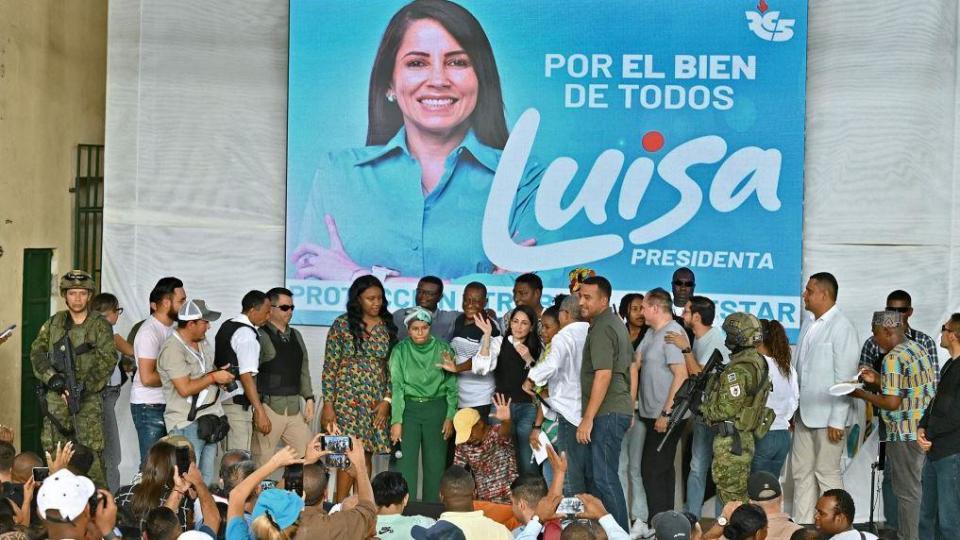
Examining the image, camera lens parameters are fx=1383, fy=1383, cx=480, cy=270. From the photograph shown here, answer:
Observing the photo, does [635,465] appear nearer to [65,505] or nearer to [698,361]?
[698,361]

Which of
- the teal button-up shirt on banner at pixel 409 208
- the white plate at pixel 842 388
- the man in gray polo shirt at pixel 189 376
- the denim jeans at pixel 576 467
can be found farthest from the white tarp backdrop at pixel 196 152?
the white plate at pixel 842 388

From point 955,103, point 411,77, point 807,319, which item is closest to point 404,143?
point 411,77

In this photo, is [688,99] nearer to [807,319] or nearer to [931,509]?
[807,319]

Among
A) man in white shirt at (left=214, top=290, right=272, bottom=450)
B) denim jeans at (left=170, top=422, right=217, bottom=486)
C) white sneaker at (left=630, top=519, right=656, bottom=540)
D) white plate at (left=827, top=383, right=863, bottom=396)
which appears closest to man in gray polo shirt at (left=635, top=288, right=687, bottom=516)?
white sneaker at (left=630, top=519, right=656, bottom=540)

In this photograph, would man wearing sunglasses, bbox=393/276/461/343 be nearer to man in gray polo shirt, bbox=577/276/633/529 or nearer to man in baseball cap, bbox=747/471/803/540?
man in gray polo shirt, bbox=577/276/633/529

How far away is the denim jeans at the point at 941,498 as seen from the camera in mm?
7727

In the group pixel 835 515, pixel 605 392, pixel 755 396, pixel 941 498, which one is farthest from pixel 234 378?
pixel 941 498

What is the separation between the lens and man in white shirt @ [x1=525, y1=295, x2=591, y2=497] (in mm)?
8508

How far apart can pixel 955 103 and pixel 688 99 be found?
1846mm

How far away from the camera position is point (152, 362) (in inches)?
340

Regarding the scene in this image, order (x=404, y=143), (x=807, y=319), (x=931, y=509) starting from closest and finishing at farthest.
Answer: (x=931, y=509), (x=807, y=319), (x=404, y=143)

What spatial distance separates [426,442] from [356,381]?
0.61m

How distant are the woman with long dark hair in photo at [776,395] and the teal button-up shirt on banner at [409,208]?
7.31 ft

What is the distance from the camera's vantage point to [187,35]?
10.5 meters
